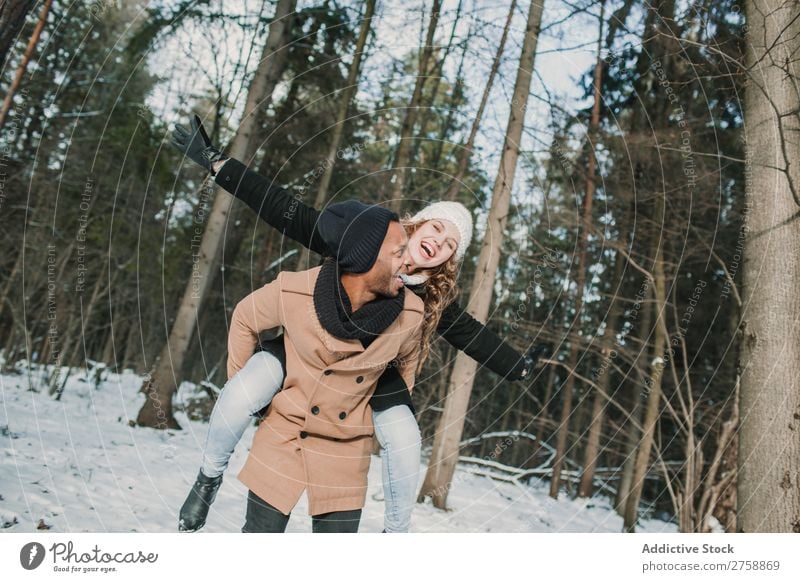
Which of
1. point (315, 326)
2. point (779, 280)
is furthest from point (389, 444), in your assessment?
point (779, 280)

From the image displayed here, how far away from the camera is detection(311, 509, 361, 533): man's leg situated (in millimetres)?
2230

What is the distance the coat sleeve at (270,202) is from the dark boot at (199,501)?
100 centimetres

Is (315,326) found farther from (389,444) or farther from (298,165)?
(298,165)

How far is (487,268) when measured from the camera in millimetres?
5520

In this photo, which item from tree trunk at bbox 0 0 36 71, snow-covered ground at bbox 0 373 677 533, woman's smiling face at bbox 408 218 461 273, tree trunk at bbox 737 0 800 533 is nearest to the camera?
woman's smiling face at bbox 408 218 461 273

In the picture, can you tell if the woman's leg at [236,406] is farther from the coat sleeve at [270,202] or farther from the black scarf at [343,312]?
the coat sleeve at [270,202]

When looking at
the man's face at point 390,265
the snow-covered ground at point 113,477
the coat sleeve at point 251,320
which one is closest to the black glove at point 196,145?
the coat sleeve at point 251,320

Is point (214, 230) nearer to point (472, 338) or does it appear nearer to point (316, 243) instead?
point (316, 243)

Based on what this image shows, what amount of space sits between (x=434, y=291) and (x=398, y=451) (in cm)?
68

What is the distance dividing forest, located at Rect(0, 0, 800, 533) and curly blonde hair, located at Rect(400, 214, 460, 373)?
1.58 meters

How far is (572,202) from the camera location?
24.9 ft

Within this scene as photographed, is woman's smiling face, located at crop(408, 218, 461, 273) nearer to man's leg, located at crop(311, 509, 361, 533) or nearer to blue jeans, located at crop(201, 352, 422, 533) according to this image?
blue jeans, located at crop(201, 352, 422, 533)

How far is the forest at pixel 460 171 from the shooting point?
12.4ft

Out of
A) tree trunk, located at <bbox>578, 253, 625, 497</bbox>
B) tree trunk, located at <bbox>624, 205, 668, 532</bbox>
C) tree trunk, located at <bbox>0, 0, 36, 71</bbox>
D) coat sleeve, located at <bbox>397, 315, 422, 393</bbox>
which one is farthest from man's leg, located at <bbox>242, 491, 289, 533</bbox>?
tree trunk, located at <bbox>578, 253, 625, 497</bbox>
